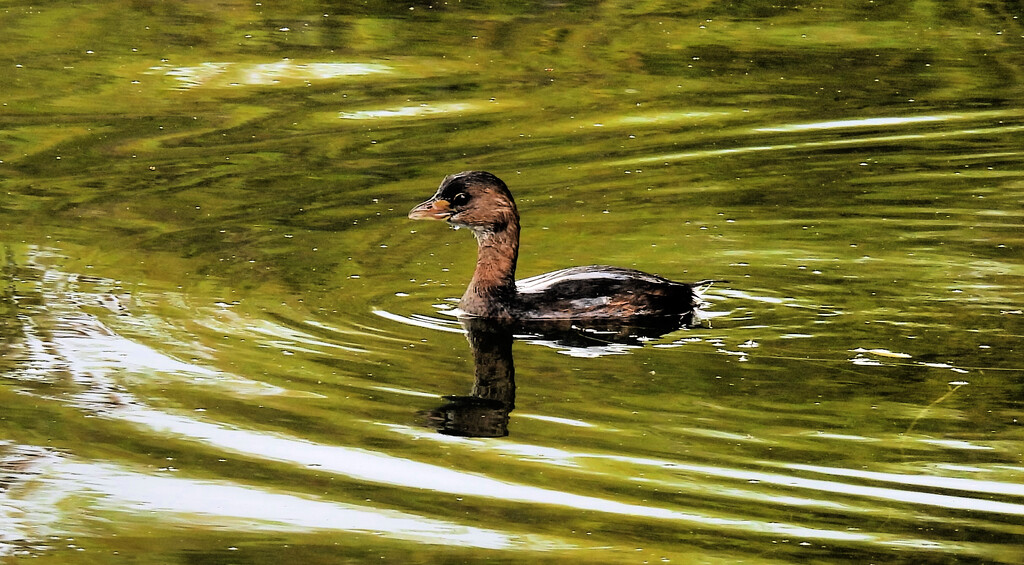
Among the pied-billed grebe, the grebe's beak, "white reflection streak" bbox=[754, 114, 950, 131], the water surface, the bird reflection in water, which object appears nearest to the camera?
the water surface

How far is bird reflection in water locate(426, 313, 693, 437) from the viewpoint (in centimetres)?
731

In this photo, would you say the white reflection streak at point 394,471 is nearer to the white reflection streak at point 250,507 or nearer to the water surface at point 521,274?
the water surface at point 521,274

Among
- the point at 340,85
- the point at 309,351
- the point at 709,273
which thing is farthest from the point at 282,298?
the point at 340,85

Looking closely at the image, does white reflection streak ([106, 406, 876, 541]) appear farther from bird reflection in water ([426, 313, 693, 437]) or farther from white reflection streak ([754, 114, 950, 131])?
white reflection streak ([754, 114, 950, 131])

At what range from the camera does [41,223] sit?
10812 mm

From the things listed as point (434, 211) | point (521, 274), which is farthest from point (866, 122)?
point (434, 211)

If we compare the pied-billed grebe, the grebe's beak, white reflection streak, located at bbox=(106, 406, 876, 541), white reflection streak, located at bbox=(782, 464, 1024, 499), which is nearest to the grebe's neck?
the pied-billed grebe

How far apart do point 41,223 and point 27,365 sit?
9.57 ft

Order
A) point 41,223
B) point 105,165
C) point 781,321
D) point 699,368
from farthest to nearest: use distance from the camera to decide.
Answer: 1. point 105,165
2. point 41,223
3. point 781,321
4. point 699,368

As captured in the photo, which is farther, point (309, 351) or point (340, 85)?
point (340, 85)

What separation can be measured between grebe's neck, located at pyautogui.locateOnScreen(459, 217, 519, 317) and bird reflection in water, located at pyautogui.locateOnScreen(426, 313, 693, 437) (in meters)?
0.08

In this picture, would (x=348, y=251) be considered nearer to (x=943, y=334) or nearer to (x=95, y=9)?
(x=943, y=334)

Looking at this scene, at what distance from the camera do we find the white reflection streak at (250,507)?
19.9ft

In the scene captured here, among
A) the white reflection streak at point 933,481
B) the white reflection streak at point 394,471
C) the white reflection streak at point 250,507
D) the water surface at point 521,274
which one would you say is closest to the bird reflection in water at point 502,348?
the water surface at point 521,274
